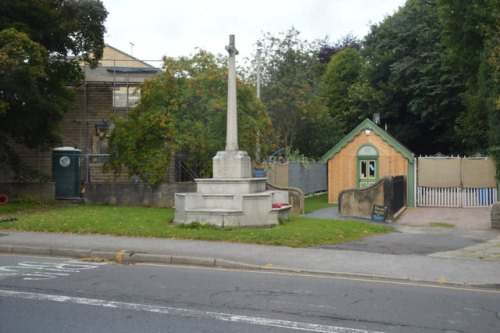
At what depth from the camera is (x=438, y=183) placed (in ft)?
85.1

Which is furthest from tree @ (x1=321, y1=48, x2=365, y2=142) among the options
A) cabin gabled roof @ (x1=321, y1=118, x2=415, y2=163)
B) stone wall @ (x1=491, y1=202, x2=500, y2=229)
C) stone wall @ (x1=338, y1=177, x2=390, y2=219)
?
stone wall @ (x1=491, y1=202, x2=500, y2=229)

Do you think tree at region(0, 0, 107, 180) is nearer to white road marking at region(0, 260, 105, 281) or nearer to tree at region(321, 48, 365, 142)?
white road marking at region(0, 260, 105, 281)

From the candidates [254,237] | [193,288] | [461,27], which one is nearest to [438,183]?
[461,27]

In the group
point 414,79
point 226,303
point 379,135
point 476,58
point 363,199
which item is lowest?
point 226,303

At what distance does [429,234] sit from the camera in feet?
52.9

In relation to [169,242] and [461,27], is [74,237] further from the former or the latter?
[461,27]

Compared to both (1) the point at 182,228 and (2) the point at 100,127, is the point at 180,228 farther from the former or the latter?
(2) the point at 100,127

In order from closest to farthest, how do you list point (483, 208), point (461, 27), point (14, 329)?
point (14, 329)
point (483, 208)
point (461, 27)

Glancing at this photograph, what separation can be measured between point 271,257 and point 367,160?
16.9 m

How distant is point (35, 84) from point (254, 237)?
11.2 metres

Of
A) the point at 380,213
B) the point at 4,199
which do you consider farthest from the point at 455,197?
the point at 4,199

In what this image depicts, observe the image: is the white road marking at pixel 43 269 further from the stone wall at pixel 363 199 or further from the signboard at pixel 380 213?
the stone wall at pixel 363 199

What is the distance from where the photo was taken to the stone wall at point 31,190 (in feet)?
73.9

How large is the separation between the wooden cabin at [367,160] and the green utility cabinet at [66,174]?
1206 centimetres
